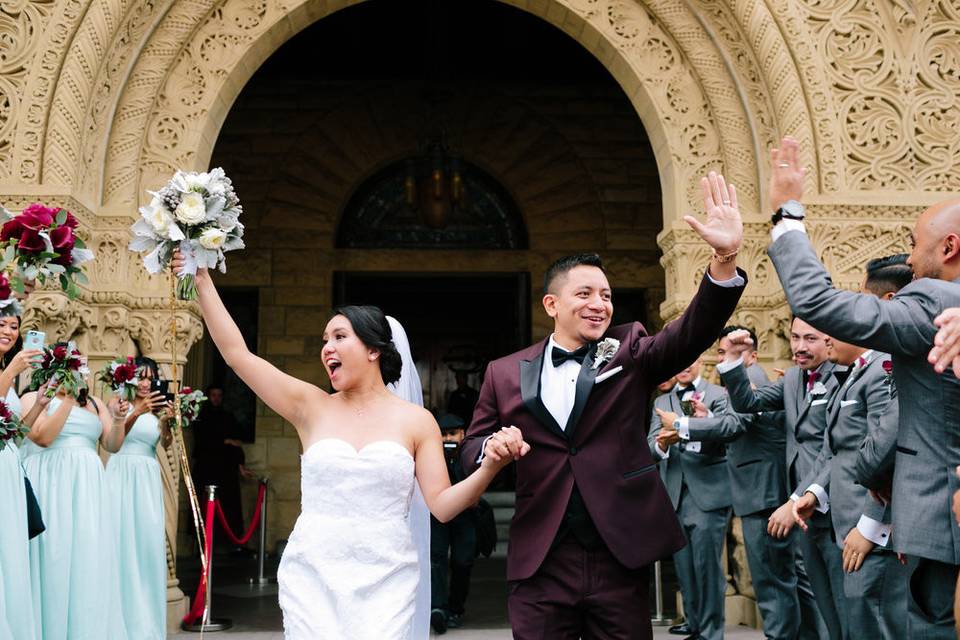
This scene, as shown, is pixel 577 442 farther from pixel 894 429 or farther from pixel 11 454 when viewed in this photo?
pixel 11 454

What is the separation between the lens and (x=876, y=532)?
12.3 ft

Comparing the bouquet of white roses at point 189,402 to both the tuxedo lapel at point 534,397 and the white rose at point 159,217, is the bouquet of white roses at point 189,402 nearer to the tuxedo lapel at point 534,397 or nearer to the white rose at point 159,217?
the white rose at point 159,217

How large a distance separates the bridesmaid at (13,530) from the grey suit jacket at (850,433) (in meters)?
4.21

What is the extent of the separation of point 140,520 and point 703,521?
3946 mm

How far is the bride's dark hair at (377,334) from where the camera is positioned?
3.77m

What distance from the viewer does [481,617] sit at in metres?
8.43

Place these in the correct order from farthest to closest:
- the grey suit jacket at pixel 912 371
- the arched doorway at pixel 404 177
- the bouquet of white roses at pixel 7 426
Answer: the arched doorway at pixel 404 177 → the bouquet of white roses at pixel 7 426 → the grey suit jacket at pixel 912 371

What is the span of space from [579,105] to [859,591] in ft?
31.4

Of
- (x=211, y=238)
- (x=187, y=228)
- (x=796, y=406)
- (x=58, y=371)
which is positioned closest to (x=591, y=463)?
(x=211, y=238)

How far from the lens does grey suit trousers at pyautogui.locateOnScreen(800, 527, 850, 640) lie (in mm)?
5090

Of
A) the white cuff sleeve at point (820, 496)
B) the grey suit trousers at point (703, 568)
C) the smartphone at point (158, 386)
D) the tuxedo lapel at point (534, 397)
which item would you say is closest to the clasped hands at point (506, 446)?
the tuxedo lapel at point (534, 397)

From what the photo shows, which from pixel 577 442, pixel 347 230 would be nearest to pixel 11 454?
pixel 577 442

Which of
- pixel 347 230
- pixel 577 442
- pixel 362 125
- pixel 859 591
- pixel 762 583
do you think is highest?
pixel 362 125

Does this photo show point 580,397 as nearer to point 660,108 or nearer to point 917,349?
point 917,349
